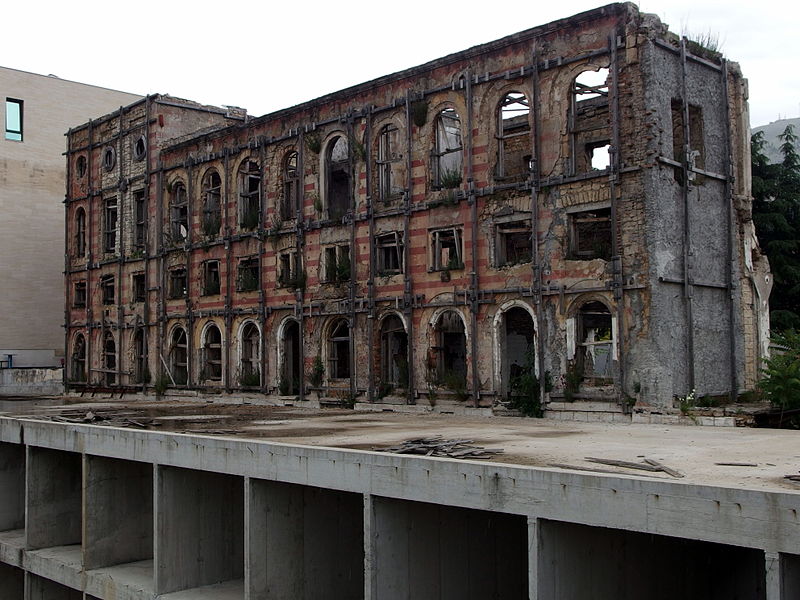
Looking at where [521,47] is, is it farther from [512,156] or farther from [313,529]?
[313,529]

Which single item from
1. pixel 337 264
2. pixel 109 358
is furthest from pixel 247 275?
pixel 109 358

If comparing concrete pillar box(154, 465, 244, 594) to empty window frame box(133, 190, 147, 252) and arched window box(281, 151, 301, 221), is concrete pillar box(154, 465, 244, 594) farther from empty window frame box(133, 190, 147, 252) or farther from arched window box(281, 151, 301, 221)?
empty window frame box(133, 190, 147, 252)

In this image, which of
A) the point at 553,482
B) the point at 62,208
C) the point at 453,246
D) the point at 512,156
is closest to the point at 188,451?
the point at 553,482

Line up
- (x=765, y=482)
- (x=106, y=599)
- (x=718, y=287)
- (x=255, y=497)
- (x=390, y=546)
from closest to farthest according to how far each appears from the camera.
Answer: (x=765, y=482), (x=390, y=546), (x=255, y=497), (x=106, y=599), (x=718, y=287)

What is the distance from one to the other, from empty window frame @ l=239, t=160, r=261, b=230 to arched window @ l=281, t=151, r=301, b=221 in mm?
1227

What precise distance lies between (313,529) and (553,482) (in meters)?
5.57

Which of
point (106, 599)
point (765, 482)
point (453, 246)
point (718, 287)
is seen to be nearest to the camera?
point (765, 482)

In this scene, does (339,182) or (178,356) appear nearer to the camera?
(339,182)

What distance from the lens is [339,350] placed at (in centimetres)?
2756

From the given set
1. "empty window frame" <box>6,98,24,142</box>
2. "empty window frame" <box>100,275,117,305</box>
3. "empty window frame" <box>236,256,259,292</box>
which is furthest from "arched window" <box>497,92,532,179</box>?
"empty window frame" <box>6,98,24,142</box>

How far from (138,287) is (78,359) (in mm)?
5624

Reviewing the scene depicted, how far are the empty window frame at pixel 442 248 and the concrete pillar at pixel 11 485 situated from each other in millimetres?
11321

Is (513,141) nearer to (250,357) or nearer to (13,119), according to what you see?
(250,357)

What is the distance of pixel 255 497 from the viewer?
14133 mm
